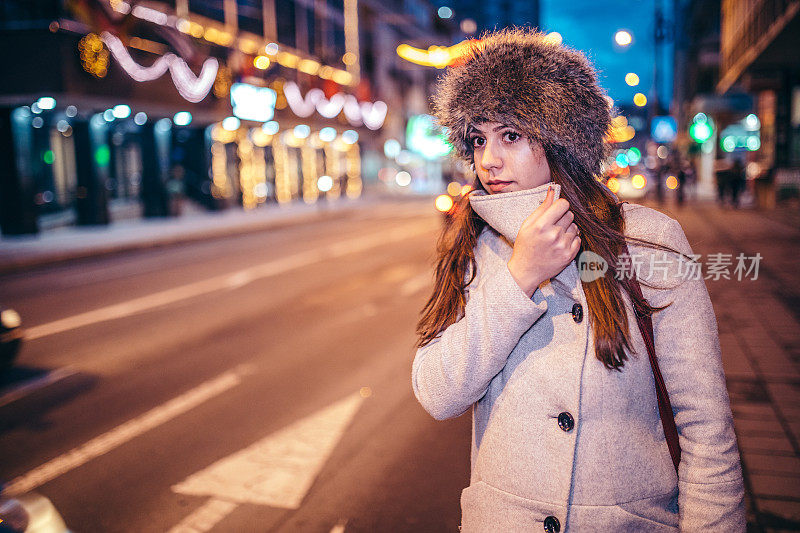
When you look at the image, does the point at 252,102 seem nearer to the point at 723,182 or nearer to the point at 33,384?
the point at 723,182

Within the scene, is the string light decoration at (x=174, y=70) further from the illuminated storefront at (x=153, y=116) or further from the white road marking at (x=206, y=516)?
the white road marking at (x=206, y=516)

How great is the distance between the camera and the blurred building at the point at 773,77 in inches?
711

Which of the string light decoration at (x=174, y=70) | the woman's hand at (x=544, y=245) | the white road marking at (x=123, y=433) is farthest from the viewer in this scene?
the string light decoration at (x=174, y=70)

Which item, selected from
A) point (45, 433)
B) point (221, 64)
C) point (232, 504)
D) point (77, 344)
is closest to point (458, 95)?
point (232, 504)

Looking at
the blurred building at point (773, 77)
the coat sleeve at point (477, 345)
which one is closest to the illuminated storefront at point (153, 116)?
the blurred building at point (773, 77)

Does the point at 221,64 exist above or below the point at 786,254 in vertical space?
above

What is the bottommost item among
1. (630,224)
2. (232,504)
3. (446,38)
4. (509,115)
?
(232,504)

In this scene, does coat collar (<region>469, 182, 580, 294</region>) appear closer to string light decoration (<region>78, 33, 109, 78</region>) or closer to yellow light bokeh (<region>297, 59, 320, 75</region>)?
string light decoration (<region>78, 33, 109, 78</region>)

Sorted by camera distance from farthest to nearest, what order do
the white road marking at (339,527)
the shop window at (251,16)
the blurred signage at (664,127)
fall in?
the shop window at (251,16)
the blurred signage at (664,127)
the white road marking at (339,527)

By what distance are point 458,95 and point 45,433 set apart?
4.77 metres

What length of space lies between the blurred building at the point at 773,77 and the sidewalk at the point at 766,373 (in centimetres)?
783

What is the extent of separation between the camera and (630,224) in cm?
176

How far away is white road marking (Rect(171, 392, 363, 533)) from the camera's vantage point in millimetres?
4020

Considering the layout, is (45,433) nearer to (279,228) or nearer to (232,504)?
(232,504)
